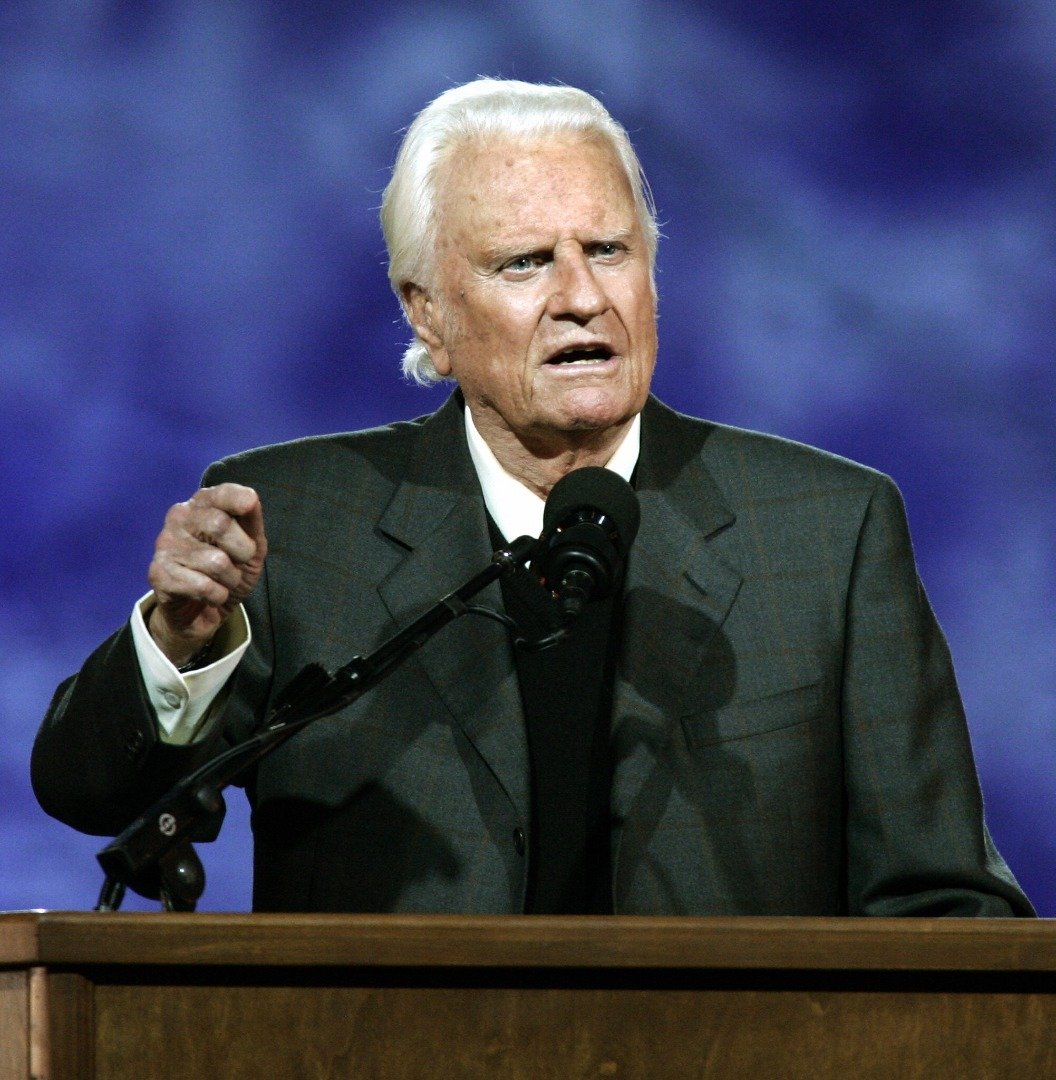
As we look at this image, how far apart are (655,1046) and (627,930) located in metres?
0.08

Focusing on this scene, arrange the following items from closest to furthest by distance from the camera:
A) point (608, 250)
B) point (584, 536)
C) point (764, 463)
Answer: point (584, 536) → point (608, 250) → point (764, 463)

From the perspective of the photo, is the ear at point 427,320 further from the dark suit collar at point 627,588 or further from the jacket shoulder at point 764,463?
the jacket shoulder at point 764,463

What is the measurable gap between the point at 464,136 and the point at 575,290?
0.81 ft

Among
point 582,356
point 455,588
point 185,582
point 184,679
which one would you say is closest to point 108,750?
point 184,679

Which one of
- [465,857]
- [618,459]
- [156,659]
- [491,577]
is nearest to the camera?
[491,577]

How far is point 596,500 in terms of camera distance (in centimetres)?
138

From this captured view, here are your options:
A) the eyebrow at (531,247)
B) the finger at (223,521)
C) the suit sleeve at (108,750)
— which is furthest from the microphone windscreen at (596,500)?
the eyebrow at (531,247)

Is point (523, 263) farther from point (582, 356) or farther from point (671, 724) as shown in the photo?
point (671, 724)

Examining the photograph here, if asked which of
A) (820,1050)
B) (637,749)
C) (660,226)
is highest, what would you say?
(660,226)

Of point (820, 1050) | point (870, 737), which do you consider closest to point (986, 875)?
point (870, 737)

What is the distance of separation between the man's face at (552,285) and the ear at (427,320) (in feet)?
0.30

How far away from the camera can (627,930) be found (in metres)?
1.05

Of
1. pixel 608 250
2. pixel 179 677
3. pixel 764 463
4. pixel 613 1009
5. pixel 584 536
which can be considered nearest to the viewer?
pixel 613 1009

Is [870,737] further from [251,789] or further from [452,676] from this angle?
[251,789]
